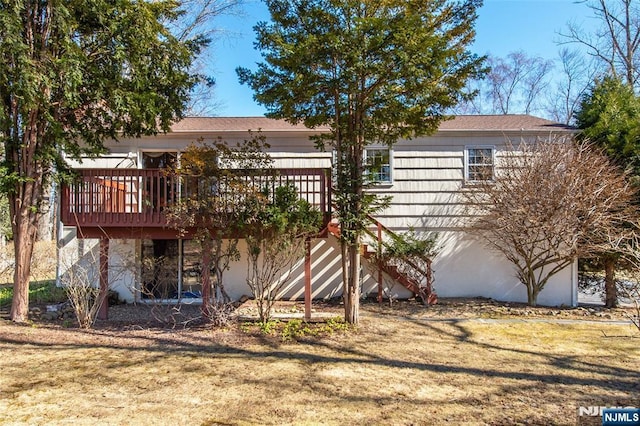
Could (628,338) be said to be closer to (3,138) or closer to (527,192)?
(527,192)

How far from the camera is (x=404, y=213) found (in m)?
10.1

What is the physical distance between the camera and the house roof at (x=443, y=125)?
1007 cm

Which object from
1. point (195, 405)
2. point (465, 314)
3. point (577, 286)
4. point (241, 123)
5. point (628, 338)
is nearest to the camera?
point (195, 405)

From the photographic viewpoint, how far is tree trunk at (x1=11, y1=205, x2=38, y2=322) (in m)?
7.15

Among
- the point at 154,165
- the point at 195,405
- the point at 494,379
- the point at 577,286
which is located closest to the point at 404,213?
the point at 577,286

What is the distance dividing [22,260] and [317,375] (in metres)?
6.10

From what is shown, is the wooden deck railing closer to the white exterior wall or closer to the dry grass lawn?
the dry grass lawn

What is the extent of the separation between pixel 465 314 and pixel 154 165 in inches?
333

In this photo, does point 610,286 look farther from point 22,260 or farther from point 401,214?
point 22,260

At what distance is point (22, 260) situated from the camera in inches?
283

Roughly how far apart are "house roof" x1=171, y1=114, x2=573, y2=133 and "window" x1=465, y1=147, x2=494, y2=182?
548 millimetres

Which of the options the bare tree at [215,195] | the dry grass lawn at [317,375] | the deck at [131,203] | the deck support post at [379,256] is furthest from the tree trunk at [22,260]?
the deck support post at [379,256]

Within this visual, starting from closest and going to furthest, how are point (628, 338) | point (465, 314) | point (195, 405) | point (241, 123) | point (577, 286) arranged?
point (195, 405) < point (628, 338) < point (465, 314) < point (577, 286) < point (241, 123)

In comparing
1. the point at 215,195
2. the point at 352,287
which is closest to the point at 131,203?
the point at 215,195
